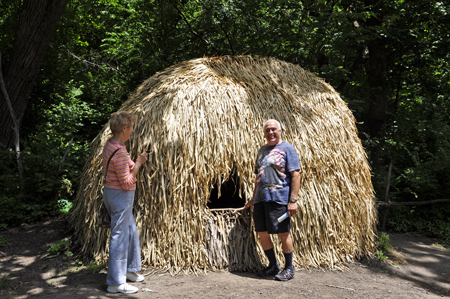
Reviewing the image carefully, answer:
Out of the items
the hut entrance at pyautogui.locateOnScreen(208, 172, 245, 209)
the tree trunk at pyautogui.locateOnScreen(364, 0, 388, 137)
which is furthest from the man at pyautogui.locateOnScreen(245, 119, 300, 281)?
the tree trunk at pyautogui.locateOnScreen(364, 0, 388, 137)

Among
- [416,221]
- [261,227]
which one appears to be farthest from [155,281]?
[416,221]

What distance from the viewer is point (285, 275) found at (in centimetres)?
390

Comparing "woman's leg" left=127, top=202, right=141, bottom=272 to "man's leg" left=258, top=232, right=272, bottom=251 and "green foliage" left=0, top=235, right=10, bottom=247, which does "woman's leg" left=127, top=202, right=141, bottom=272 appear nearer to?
"man's leg" left=258, top=232, right=272, bottom=251

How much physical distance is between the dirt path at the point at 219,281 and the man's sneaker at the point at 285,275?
66 mm

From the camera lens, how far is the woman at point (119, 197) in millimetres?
3418

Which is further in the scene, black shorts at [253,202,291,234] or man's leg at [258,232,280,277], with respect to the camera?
man's leg at [258,232,280,277]

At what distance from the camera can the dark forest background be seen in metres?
6.47

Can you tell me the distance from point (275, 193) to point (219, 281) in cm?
121

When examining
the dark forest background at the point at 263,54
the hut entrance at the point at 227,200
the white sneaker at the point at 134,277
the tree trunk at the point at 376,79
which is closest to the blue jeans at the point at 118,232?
the white sneaker at the point at 134,277

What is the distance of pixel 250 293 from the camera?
11.6ft

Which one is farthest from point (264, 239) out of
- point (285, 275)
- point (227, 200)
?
point (227, 200)

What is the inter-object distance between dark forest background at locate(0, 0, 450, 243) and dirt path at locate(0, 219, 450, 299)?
174cm

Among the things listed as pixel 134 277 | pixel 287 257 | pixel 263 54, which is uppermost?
pixel 263 54

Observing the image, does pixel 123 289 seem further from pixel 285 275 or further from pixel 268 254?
pixel 285 275
